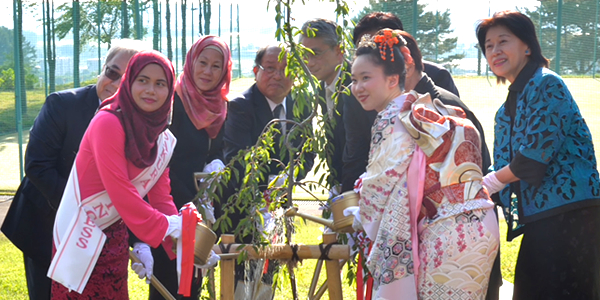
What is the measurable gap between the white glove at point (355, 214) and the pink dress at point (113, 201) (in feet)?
2.50

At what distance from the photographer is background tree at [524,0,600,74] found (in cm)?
780

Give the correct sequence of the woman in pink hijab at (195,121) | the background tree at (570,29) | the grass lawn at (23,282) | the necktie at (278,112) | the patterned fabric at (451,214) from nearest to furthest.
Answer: the patterned fabric at (451,214) → the woman in pink hijab at (195,121) → the necktie at (278,112) → the grass lawn at (23,282) → the background tree at (570,29)

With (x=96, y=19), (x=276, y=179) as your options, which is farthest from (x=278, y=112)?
(x=96, y=19)

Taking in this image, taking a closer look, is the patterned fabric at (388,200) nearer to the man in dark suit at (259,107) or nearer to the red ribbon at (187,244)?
the red ribbon at (187,244)

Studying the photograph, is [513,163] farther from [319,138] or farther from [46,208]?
[46,208]

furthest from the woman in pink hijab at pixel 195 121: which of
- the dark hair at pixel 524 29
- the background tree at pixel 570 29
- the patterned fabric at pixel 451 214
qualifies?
the background tree at pixel 570 29

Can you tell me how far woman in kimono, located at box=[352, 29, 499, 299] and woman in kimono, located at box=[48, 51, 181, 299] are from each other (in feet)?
2.81

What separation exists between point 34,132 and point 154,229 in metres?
0.82

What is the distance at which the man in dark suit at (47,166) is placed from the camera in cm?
280

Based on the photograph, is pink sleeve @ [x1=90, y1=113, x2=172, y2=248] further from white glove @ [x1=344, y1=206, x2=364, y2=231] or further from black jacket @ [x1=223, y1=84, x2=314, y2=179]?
black jacket @ [x1=223, y1=84, x2=314, y2=179]

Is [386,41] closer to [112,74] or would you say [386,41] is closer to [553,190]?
[553,190]

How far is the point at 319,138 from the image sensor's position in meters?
2.93

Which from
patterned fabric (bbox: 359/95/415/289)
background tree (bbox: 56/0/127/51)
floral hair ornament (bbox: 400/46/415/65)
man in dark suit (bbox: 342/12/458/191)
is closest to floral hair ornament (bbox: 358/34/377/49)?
floral hair ornament (bbox: 400/46/415/65)

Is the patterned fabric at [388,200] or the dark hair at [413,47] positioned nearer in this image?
the patterned fabric at [388,200]
